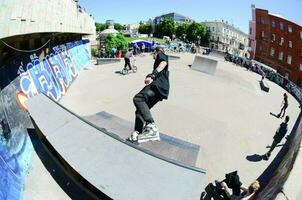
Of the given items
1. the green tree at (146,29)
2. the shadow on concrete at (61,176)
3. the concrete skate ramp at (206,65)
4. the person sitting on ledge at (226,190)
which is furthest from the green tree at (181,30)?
the shadow on concrete at (61,176)

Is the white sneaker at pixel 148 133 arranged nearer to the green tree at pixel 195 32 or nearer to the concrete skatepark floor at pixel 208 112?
the concrete skatepark floor at pixel 208 112

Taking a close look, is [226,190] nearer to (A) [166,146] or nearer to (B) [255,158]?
(A) [166,146]

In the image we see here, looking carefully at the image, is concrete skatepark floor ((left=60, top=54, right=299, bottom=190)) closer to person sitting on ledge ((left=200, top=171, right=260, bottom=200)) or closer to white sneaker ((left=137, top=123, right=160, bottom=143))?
person sitting on ledge ((left=200, top=171, right=260, bottom=200))

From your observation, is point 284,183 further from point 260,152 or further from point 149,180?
point 260,152

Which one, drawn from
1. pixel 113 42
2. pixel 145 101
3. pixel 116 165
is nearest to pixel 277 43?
pixel 113 42

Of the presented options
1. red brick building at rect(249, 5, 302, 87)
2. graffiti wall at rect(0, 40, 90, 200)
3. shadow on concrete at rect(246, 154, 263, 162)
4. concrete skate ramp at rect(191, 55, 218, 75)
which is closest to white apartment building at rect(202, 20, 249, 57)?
A: red brick building at rect(249, 5, 302, 87)

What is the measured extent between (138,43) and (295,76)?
33932 mm

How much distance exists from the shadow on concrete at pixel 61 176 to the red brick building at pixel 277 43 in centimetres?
5417

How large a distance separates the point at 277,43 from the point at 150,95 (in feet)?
196

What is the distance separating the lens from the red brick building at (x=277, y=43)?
51.4 m

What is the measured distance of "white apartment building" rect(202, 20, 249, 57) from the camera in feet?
472

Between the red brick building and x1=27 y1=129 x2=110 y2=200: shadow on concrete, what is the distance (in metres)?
54.2

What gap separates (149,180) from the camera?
448 cm

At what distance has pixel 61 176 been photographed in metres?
5.66
